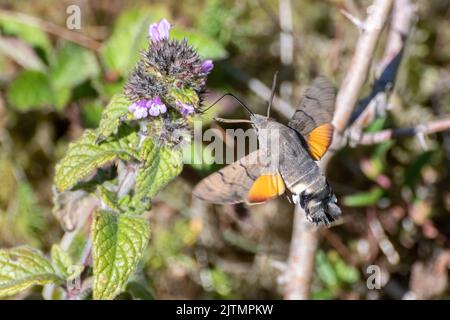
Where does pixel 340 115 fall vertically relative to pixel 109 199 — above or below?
above

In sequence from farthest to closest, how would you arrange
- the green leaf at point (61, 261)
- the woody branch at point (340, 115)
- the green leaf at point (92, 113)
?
the green leaf at point (92, 113) < the woody branch at point (340, 115) < the green leaf at point (61, 261)

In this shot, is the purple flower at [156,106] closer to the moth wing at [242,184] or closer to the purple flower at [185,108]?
the purple flower at [185,108]

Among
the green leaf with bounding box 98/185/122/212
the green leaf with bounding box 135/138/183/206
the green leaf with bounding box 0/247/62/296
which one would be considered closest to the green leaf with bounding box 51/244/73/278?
the green leaf with bounding box 0/247/62/296

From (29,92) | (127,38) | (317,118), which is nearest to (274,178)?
(317,118)

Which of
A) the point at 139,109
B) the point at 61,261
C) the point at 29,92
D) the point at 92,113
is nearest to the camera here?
the point at 139,109

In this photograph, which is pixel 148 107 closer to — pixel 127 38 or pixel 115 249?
pixel 115 249

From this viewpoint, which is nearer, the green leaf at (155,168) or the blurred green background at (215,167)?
the green leaf at (155,168)

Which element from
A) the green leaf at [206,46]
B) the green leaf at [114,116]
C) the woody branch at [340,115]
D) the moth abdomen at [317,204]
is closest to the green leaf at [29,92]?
the green leaf at [206,46]

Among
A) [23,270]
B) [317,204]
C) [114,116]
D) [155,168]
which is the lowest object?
[23,270]
